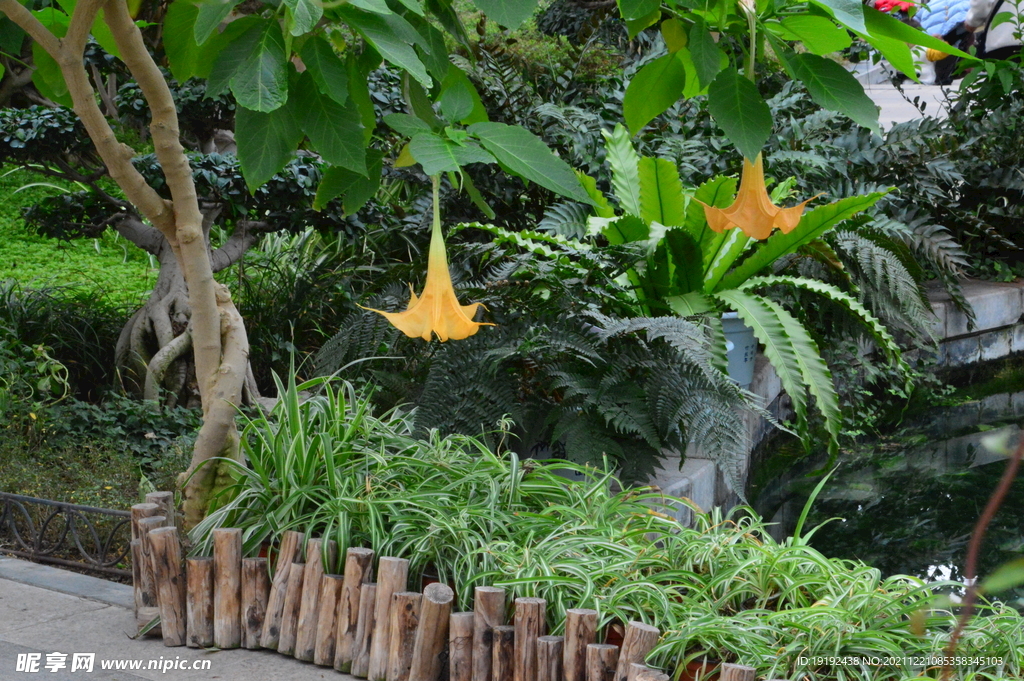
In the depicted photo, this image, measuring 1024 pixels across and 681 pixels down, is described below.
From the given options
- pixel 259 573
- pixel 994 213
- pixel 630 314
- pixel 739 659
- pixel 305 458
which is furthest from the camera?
pixel 994 213

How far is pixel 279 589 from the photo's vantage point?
2.35 meters

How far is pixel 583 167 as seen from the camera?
5.40 meters

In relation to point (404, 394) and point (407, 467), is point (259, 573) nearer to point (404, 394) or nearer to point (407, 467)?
point (407, 467)

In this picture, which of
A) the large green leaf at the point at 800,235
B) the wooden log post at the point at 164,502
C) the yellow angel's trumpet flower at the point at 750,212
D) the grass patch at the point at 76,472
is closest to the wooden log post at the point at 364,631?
the wooden log post at the point at 164,502

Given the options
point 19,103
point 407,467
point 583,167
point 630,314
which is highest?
point 19,103

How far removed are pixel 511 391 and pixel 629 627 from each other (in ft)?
5.01

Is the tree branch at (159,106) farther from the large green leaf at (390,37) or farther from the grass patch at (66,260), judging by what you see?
the grass patch at (66,260)

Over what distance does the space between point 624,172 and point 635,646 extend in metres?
3.12

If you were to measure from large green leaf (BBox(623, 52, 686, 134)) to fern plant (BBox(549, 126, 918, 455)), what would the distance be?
7.18 feet

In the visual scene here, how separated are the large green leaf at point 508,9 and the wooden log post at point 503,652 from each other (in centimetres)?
126

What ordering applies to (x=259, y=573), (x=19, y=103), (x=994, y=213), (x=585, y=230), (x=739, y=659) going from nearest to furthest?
(x=739, y=659)
(x=259, y=573)
(x=585, y=230)
(x=19, y=103)
(x=994, y=213)

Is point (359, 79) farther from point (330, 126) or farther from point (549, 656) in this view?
point (549, 656)

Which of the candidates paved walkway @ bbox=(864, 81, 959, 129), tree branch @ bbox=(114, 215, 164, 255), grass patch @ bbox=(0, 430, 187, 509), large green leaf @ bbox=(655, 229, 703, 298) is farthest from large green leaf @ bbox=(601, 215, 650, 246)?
paved walkway @ bbox=(864, 81, 959, 129)

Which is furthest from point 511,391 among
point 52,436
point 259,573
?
point 52,436
